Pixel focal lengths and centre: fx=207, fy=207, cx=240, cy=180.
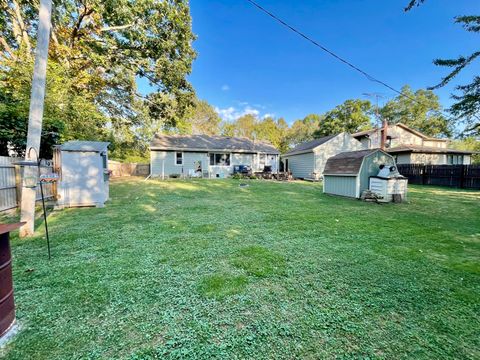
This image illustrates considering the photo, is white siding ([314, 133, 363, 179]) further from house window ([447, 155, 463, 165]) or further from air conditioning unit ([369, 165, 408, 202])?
air conditioning unit ([369, 165, 408, 202])

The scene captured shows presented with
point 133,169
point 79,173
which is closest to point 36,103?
point 79,173

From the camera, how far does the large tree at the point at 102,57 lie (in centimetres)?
906

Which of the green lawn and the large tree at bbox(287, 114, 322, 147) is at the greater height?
the large tree at bbox(287, 114, 322, 147)

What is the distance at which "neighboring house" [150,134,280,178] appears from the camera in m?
18.0

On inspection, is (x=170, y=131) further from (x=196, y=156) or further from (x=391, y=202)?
(x=391, y=202)

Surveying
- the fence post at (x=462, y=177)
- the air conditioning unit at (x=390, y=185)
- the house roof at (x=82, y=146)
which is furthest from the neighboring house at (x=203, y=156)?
the fence post at (x=462, y=177)

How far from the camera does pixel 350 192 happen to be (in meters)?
8.75

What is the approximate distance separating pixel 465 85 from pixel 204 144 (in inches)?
657

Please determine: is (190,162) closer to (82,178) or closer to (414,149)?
(82,178)

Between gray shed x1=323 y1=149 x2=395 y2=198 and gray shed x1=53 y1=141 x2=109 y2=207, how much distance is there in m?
9.23

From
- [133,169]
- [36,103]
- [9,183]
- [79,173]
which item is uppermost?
[36,103]

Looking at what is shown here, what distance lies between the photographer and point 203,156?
18.9 metres

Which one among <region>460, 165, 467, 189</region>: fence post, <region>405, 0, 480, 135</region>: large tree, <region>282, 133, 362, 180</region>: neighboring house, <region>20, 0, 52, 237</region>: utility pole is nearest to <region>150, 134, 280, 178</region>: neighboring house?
<region>282, 133, 362, 180</region>: neighboring house

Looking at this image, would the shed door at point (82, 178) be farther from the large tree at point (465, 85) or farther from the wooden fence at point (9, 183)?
the large tree at point (465, 85)
